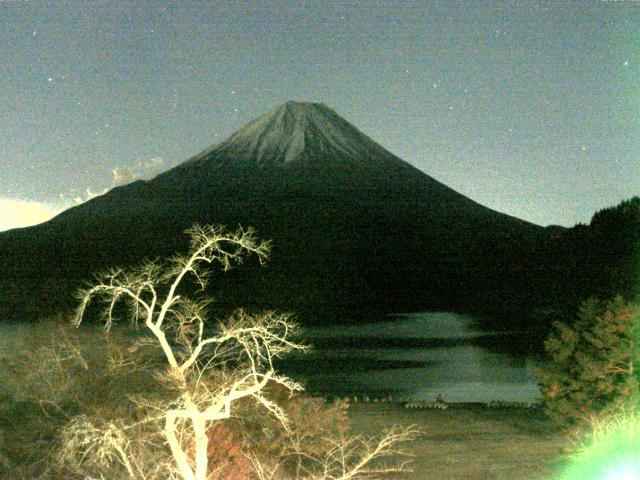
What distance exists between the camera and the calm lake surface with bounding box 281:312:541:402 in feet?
75.0

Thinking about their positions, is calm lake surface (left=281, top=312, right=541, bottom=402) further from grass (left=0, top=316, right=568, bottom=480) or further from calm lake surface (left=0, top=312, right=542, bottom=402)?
grass (left=0, top=316, right=568, bottom=480)

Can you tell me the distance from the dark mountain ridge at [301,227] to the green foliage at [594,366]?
57281mm

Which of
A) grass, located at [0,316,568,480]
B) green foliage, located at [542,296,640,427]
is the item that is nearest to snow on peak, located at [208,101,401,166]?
grass, located at [0,316,568,480]

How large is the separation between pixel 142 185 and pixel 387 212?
34.3 meters

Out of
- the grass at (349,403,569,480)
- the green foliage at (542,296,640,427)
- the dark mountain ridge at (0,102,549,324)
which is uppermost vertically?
the dark mountain ridge at (0,102,549,324)

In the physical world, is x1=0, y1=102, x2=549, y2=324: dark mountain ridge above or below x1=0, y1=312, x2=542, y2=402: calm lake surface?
above

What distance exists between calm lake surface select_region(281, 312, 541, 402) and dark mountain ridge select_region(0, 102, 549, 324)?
88.7ft

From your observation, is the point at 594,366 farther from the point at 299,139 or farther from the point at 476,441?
the point at 299,139

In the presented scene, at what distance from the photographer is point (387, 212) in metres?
102

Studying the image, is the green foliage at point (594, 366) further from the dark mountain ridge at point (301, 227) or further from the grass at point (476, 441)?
the dark mountain ridge at point (301, 227)

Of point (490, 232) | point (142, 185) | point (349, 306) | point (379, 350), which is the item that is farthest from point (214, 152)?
point (379, 350)

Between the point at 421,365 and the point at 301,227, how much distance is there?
6634 cm

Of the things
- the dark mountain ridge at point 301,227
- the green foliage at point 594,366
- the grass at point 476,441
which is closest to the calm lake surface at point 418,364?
the grass at point 476,441

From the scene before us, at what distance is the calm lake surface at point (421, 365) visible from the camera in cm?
2286
